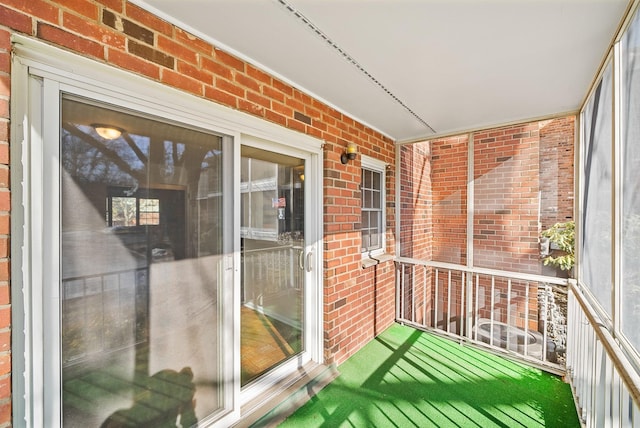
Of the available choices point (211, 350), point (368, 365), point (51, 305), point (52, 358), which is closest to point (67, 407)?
point (52, 358)

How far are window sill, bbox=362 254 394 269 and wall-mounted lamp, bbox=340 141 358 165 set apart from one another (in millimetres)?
1182

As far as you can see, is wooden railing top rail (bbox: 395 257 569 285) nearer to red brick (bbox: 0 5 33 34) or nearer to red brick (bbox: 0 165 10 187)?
red brick (bbox: 0 165 10 187)

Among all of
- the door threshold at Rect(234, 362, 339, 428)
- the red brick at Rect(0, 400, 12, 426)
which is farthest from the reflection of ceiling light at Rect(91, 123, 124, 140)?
the door threshold at Rect(234, 362, 339, 428)

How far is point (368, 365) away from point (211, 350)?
1.64m

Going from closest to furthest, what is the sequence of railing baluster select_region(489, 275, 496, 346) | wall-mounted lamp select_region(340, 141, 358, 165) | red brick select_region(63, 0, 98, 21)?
red brick select_region(63, 0, 98, 21)
wall-mounted lamp select_region(340, 141, 358, 165)
railing baluster select_region(489, 275, 496, 346)

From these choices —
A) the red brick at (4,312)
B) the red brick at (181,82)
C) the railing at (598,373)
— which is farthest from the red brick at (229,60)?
the railing at (598,373)

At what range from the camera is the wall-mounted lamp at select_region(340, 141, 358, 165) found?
8.81ft

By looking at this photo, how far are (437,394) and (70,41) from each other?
10.8 feet

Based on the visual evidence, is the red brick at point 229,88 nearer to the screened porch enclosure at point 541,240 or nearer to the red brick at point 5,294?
the red brick at point 5,294

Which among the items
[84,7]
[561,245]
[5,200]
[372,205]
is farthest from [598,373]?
[84,7]

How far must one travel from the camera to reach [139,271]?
4.72ft

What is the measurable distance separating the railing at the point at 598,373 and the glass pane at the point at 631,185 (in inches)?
5.5

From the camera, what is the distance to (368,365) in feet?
8.77

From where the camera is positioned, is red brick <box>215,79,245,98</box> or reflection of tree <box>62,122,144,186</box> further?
red brick <box>215,79,245,98</box>
